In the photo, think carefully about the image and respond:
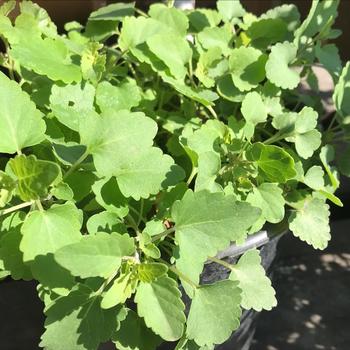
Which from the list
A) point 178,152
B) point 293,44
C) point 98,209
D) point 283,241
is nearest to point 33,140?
Result: point 98,209

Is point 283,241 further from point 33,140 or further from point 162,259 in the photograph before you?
point 33,140

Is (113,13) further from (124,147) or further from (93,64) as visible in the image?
(124,147)

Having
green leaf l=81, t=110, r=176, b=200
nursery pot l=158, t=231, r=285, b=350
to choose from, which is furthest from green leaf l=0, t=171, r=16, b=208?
nursery pot l=158, t=231, r=285, b=350

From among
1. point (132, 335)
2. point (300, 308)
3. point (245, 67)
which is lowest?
point (300, 308)

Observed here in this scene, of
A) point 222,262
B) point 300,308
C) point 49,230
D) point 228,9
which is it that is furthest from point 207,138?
point 300,308

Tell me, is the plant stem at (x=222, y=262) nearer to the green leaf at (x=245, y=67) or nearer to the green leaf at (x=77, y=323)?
the green leaf at (x=77, y=323)

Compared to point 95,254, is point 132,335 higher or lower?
lower
